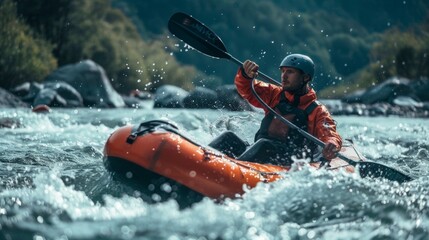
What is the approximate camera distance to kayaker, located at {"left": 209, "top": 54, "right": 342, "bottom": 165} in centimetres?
566

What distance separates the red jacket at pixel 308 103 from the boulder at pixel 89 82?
11.8m

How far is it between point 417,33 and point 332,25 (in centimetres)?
5615

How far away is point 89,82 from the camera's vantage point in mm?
18625

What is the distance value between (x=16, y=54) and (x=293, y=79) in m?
13.8

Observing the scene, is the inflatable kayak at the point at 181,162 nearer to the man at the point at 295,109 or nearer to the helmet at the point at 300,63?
the man at the point at 295,109

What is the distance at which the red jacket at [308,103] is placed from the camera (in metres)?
5.78

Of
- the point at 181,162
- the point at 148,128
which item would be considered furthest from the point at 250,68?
the point at 181,162

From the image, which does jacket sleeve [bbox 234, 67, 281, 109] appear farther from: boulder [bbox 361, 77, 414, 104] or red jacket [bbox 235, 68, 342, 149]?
boulder [bbox 361, 77, 414, 104]

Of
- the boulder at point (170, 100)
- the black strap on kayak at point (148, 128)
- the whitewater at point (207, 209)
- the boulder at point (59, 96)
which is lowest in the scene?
the boulder at point (170, 100)

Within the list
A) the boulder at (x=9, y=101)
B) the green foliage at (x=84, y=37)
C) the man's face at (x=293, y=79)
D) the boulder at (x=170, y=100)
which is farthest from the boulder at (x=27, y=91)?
the man's face at (x=293, y=79)

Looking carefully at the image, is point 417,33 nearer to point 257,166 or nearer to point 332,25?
point 257,166

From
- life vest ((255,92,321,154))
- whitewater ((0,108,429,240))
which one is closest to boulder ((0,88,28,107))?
whitewater ((0,108,429,240))

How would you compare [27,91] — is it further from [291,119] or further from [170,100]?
[291,119]

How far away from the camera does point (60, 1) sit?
73.1 ft
